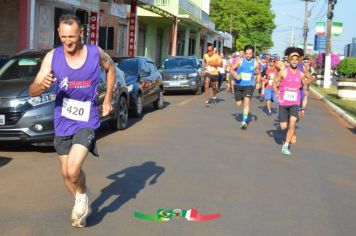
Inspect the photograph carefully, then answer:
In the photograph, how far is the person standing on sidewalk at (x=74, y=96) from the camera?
15.6ft

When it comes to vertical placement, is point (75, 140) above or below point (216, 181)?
above

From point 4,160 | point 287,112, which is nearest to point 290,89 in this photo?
point 287,112

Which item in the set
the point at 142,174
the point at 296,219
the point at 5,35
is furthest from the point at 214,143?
the point at 5,35

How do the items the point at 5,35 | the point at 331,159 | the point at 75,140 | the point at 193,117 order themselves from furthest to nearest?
the point at 5,35, the point at 193,117, the point at 331,159, the point at 75,140

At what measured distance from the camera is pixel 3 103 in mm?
8273

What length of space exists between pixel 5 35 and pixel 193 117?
8.12m

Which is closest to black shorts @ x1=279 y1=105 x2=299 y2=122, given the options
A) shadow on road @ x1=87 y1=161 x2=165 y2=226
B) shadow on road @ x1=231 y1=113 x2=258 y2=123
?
shadow on road @ x1=87 y1=161 x2=165 y2=226

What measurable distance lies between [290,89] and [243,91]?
3.12 metres

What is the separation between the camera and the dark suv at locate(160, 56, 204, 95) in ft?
70.6

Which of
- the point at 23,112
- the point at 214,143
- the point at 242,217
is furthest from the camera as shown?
the point at 214,143

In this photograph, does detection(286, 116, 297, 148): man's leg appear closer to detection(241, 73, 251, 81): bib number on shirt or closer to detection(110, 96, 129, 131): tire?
detection(241, 73, 251, 81): bib number on shirt

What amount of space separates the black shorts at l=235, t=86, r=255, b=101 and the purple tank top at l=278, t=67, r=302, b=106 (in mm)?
2806

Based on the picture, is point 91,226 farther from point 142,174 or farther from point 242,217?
point 142,174

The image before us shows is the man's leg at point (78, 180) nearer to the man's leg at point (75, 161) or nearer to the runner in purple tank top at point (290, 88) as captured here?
the man's leg at point (75, 161)
